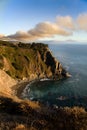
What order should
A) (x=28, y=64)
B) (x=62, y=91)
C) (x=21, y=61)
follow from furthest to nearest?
(x=28, y=64) < (x=21, y=61) < (x=62, y=91)

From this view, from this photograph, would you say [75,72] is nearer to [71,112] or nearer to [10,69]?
[10,69]

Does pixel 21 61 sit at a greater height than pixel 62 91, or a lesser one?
greater

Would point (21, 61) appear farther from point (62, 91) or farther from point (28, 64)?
point (62, 91)

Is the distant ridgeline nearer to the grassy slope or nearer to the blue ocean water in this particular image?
Result: the grassy slope

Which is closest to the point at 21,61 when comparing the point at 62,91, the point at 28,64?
the point at 28,64

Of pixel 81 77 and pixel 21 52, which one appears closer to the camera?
pixel 81 77

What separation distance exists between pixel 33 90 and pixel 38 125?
408ft

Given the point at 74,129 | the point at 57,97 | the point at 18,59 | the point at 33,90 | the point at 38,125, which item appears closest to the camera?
the point at 74,129

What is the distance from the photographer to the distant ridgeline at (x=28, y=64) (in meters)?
171

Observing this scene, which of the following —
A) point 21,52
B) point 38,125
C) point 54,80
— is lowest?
point 54,80

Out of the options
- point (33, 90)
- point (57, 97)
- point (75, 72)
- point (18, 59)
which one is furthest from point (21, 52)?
point (57, 97)

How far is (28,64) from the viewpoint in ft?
604

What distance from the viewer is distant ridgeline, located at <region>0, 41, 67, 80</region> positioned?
6727 inches

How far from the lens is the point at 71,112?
67.2 ft
